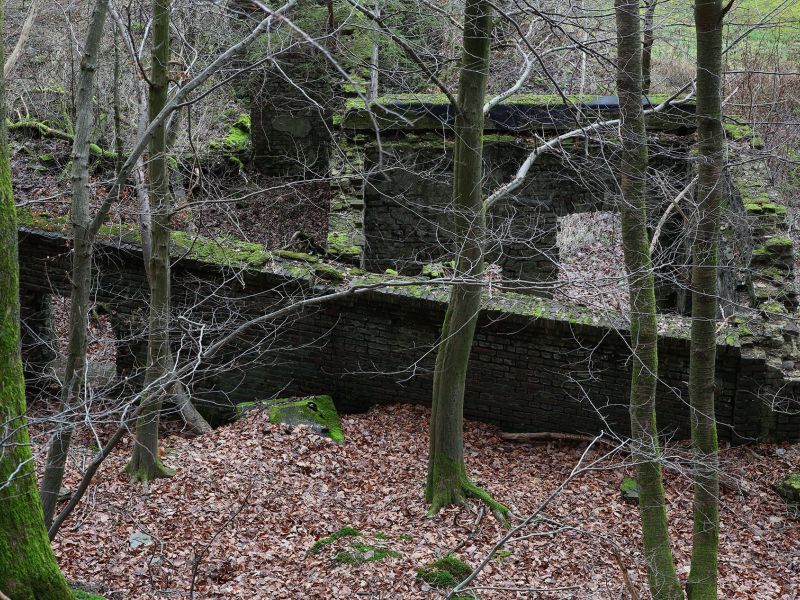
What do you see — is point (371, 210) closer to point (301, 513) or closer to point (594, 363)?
point (594, 363)

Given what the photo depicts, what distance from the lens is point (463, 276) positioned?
277 inches

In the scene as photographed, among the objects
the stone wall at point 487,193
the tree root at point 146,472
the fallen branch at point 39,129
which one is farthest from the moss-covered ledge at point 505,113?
the tree root at point 146,472

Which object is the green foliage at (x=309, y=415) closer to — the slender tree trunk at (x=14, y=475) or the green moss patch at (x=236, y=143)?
the slender tree trunk at (x=14, y=475)

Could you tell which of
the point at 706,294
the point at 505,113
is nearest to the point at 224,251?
the point at 505,113

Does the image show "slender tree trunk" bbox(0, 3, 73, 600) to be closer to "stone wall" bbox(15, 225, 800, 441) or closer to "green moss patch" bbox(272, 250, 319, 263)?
"stone wall" bbox(15, 225, 800, 441)

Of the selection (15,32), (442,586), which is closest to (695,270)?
(442,586)

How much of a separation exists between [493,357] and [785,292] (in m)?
4.18

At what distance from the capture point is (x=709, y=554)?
6.45 m

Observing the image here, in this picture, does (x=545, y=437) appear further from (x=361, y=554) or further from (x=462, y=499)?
(x=361, y=554)

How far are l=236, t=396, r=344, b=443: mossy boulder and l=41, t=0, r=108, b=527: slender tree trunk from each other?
4052mm

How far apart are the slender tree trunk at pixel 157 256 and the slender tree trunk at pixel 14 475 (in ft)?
9.25

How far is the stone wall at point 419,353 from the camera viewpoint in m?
9.70

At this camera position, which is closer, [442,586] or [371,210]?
[442,586]

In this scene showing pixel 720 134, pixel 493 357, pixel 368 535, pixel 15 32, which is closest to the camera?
pixel 720 134
